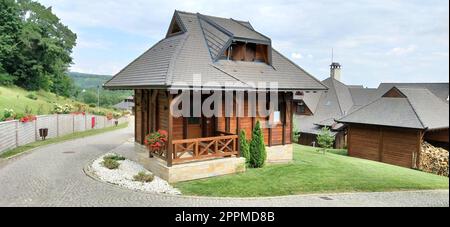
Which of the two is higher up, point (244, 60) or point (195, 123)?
point (244, 60)

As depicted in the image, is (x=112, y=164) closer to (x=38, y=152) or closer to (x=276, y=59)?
(x=38, y=152)

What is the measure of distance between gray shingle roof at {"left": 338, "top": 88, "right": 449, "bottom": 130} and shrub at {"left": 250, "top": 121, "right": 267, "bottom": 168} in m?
12.5

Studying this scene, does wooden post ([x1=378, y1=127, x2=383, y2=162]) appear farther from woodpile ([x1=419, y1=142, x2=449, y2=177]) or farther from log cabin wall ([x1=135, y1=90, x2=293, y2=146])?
log cabin wall ([x1=135, y1=90, x2=293, y2=146])

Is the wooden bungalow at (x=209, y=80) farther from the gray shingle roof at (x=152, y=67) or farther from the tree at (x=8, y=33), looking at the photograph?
the tree at (x=8, y=33)

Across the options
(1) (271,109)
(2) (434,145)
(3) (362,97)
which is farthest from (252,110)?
(3) (362,97)

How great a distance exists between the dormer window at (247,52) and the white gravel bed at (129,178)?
6.32 m

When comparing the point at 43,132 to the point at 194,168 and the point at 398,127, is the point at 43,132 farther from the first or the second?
the point at 398,127

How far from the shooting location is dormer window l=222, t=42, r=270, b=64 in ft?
52.0

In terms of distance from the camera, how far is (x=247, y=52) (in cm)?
1642

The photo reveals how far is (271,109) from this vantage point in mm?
16047

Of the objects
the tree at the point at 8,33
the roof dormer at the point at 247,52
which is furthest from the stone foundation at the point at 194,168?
the tree at the point at 8,33

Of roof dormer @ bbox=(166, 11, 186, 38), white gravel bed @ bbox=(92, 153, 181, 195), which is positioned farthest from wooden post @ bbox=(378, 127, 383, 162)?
white gravel bed @ bbox=(92, 153, 181, 195)
